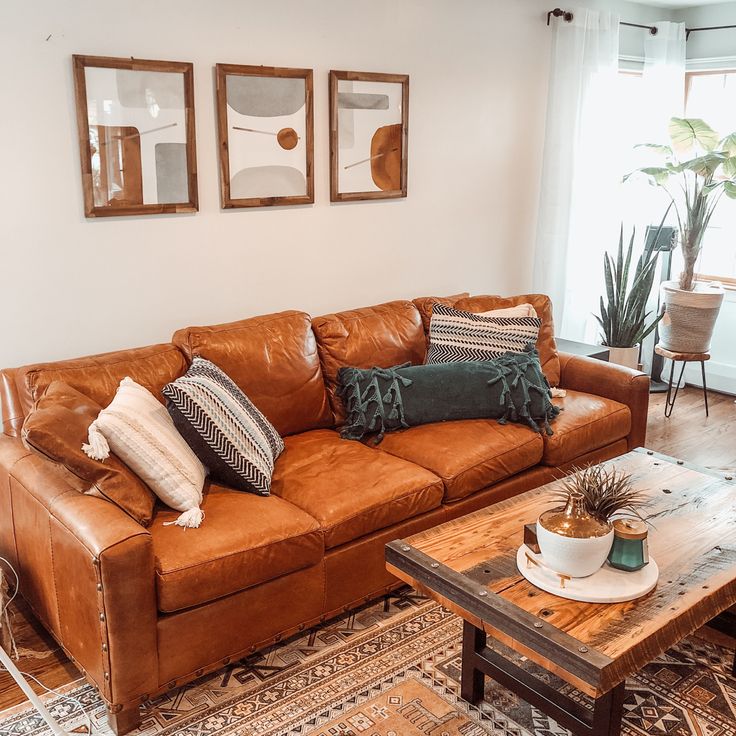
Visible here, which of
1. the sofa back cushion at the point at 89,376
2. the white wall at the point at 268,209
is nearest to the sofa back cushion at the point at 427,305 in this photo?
the white wall at the point at 268,209

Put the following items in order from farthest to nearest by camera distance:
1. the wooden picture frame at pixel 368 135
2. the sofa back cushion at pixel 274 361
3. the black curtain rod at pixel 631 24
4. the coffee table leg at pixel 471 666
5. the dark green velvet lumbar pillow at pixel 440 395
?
the black curtain rod at pixel 631 24, the wooden picture frame at pixel 368 135, the dark green velvet lumbar pillow at pixel 440 395, the sofa back cushion at pixel 274 361, the coffee table leg at pixel 471 666

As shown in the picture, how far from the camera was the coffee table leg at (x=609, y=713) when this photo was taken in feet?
6.59

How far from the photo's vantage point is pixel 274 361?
3215 mm

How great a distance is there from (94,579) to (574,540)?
125 centimetres

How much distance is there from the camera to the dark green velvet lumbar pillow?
3291mm

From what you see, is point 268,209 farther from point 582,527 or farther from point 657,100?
point 657,100

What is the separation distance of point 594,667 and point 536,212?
343 cm

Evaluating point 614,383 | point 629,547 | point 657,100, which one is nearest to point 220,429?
point 629,547

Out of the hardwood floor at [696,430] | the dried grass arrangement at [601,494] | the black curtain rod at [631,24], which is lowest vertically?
the hardwood floor at [696,430]

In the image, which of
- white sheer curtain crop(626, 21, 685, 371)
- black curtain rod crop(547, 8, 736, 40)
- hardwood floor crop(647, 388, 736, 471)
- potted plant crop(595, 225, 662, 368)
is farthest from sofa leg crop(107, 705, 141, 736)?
white sheer curtain crop(626, 21, 685, 371)

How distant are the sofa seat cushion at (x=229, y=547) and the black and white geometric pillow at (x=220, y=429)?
8 cm

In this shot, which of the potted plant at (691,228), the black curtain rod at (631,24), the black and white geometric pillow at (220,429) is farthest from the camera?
the potted plant at (691,228)

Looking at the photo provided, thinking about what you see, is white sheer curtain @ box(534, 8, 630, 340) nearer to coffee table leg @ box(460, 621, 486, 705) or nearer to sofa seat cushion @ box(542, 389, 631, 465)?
sofa seat cushion @ box(542, 389, 631, 465)

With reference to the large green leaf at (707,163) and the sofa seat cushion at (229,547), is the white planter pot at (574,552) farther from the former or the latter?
the large green leaf at (707,163)
